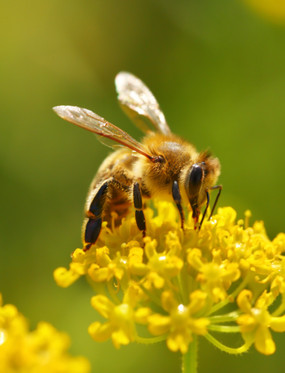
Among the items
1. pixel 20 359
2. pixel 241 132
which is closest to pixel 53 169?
pixel 241 132

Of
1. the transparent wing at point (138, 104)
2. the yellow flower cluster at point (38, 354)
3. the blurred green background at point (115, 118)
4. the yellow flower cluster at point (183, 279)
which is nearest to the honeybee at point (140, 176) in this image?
the yellow flower cluster at point (183, 279)

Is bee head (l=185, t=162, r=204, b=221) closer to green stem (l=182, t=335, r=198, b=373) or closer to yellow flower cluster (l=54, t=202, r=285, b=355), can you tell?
yellow flower cluster (l=54, t=202, r=285, b=355)

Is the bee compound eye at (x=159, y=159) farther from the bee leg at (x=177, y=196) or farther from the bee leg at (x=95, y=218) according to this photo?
the bee leg at (x=95, y=218)

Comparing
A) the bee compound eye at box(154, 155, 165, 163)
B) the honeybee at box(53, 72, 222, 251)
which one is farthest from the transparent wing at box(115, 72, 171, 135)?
the bee compound eye at box(154, 155, 165, 163)

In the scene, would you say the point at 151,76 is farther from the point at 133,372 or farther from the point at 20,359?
the point at 20,359

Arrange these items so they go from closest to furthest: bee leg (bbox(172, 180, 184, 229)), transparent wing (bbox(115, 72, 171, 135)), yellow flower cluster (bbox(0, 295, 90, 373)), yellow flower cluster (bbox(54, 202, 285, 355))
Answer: yellow flower cluster (bbox(0, 295, 90, 373)) < yellow flower cluster (bbox(54, 202, 285, 355)) < bee leg (bbox(172, 180, 184, 229)) < transparent wing (bbox(115, 72, 171, 135))

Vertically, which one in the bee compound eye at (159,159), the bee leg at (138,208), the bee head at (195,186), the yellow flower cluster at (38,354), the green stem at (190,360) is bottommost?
the yellow flower cluster at (38,354)

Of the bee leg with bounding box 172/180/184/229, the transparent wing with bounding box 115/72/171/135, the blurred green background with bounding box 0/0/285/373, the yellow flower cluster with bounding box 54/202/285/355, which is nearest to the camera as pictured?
the yellow flower cluster with bounding box 54/202/285/355
